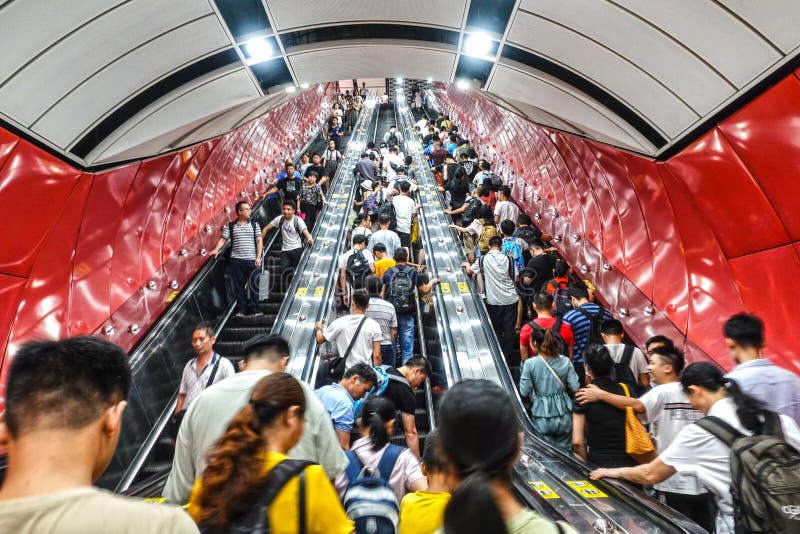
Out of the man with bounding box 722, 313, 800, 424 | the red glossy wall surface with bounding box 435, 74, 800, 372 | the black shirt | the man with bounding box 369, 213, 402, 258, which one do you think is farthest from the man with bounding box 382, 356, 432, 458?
the man with bounding box 369, 213, 402, 258

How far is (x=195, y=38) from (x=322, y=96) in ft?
58.1

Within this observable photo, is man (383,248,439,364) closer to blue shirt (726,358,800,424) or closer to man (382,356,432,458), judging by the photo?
man (382,356,432,458)

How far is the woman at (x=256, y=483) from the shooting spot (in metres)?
1.29

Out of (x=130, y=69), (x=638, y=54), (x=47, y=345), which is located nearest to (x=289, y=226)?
(x=130, y=69)

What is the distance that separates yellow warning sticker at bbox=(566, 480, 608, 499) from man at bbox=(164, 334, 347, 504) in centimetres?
161

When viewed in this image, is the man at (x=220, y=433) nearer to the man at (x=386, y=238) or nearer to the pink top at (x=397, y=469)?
the pink top at (x=397, y=469)

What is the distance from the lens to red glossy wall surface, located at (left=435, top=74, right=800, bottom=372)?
383 cm

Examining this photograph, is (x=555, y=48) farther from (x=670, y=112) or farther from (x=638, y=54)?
(x=670, y=112)

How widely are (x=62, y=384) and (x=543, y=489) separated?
2876 mm

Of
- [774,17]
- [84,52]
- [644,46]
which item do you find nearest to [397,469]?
[774,17]

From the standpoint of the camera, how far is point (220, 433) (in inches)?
79.4

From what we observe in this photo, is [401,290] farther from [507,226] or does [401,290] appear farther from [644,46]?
[644,46]

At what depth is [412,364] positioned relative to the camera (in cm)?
399

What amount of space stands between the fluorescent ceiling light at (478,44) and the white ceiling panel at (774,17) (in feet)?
7.63
